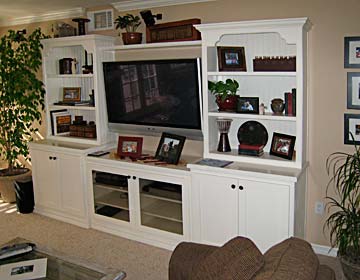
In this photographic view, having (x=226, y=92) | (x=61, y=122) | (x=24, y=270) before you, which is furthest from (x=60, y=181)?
(x=226, y=92)

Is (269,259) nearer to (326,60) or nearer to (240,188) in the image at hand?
(240,188)

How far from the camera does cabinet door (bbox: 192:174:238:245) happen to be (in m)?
3.38

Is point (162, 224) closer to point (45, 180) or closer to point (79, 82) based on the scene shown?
point (45, 180)

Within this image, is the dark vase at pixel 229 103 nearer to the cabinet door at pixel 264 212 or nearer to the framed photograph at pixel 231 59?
the framed photograph at pixel 231 59

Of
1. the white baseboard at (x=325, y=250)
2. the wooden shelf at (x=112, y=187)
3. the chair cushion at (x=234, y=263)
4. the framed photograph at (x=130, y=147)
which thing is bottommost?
the white baseboard at (x=325, y=250)

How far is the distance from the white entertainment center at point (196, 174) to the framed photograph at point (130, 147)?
106 mm

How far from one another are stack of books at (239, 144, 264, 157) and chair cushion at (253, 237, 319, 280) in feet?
5.65

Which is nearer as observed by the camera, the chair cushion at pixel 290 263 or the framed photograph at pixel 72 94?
the chair cushion at pixel 290 263

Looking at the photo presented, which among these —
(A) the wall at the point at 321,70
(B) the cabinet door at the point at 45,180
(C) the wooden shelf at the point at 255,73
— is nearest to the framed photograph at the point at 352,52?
(A) the wall at the point at 321,70

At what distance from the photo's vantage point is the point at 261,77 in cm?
363

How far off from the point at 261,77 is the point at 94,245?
2.18 meters

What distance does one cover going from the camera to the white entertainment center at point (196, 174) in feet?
10.6

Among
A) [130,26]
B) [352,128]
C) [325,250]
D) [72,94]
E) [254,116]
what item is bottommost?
[325,250]

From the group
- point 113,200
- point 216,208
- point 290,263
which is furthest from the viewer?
point 113,200
